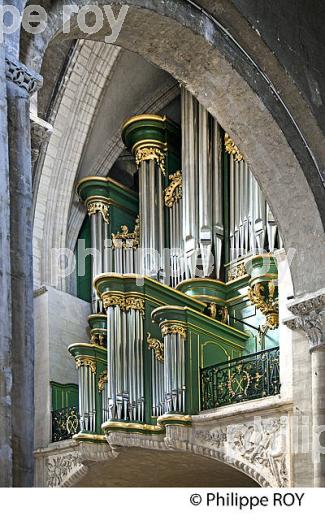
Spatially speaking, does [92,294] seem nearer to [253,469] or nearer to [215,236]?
[215,236]

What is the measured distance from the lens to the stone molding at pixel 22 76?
5818mm

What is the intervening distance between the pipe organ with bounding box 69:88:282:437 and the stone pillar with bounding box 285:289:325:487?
2808 mm

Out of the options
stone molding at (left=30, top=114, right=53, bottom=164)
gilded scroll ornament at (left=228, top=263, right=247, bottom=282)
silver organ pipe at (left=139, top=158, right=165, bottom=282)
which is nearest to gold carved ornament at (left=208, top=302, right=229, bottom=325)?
gilded scroll ornament at (left=228, top=263, right=247, bottom=282)

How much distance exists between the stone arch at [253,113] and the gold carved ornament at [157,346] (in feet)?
14.0

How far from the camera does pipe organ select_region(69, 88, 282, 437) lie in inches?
468

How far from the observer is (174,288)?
1312 centimetres

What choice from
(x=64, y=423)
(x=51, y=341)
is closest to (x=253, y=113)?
(x=64, y=423)

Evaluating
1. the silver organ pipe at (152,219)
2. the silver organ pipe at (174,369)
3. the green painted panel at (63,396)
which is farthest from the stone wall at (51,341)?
the silver organ pipe at (174,369)

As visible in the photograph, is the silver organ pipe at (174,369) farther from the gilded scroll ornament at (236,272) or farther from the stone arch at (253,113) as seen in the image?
the stone arch at (253,113)

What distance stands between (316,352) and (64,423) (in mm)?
6134

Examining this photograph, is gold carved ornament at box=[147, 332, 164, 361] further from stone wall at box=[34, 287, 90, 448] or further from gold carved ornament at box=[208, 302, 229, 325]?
stone wall at box=[34, 287, 90, 448]

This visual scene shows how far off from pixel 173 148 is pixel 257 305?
270 cm
